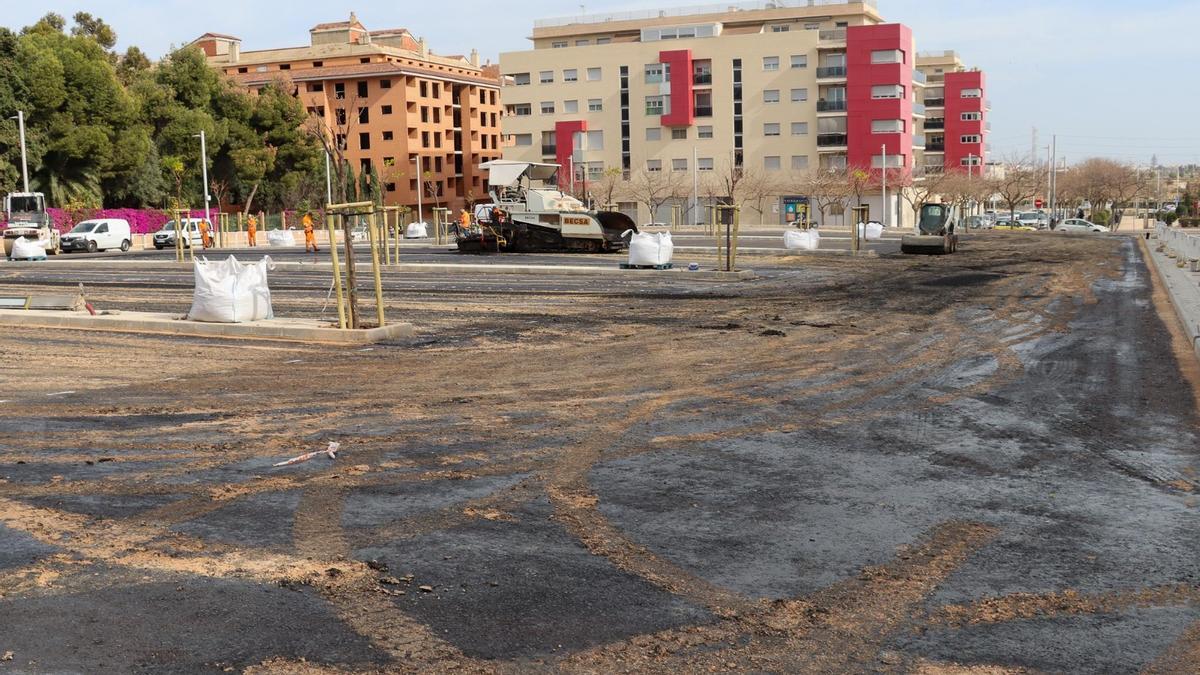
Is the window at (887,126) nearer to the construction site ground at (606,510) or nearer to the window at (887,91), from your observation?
the window at (887,91)

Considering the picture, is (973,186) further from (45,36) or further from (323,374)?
(323,374)

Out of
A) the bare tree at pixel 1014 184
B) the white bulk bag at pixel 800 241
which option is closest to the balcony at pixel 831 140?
the bare tree at pixel 1014 184

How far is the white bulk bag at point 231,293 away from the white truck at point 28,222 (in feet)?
118

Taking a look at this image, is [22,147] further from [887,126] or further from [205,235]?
[887,126]

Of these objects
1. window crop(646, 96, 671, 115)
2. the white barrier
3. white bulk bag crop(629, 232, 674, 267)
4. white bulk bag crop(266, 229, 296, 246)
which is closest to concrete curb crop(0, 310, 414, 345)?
white bulk bag crop(629, 232, 674, 267)

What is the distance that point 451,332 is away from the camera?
17.3 metres

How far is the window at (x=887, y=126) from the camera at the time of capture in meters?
89.1

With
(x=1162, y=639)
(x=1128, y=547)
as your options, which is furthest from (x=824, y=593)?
(x=1128, y=547)

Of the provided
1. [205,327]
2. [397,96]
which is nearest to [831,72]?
[397,96]

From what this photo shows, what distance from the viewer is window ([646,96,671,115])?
9469 cm

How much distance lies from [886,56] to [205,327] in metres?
79.9

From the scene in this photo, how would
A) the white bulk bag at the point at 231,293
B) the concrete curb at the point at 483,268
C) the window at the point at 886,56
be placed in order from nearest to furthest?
the white bulk bag at the point at 231,293 < the concrete curb at the point at 483,268 < the window at the point at 886,56

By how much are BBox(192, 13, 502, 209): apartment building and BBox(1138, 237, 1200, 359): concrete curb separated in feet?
237

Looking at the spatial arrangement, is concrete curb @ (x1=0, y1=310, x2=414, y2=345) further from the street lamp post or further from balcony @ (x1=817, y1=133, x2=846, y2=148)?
balcony @ (x1=817, y1=133, x2=846, y2=148)
